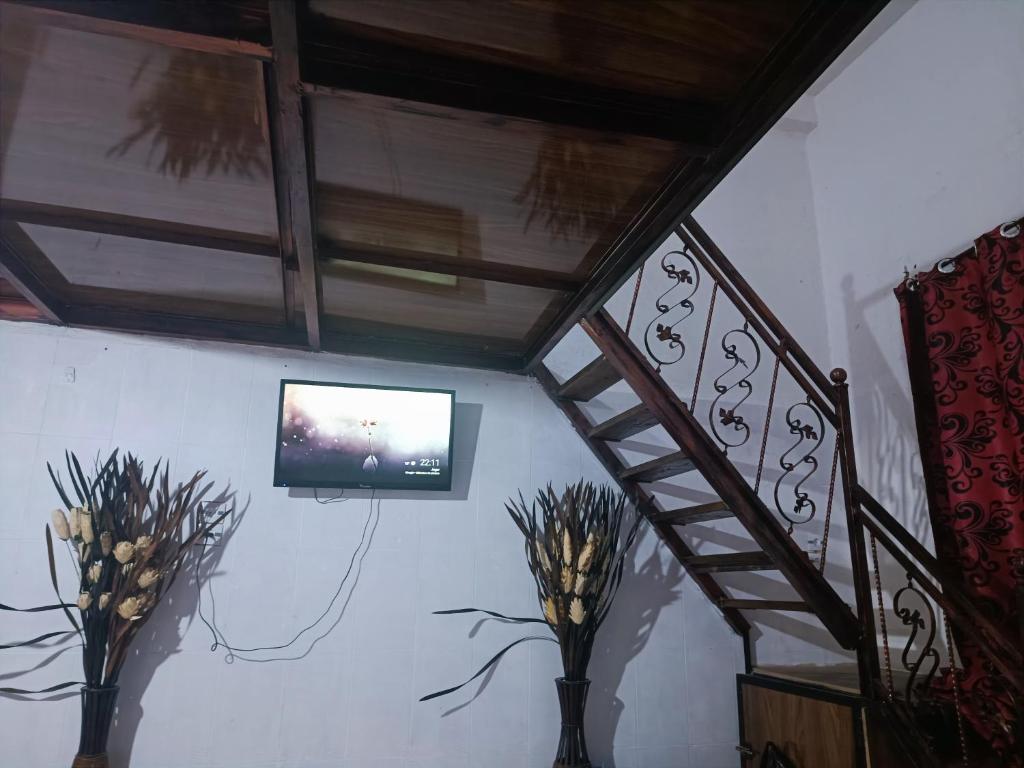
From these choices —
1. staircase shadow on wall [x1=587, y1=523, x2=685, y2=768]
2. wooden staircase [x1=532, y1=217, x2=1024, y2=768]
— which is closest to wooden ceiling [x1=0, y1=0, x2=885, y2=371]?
wooden staircase [x1=532, y1=217, x2=1024, y2=768]

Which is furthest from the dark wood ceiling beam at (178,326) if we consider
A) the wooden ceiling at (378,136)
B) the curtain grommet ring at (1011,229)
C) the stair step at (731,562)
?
the curtain grommet ring at (1011,229)

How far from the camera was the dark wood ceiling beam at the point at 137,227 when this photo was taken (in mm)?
2309

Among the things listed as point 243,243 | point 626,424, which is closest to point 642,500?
point 626,424

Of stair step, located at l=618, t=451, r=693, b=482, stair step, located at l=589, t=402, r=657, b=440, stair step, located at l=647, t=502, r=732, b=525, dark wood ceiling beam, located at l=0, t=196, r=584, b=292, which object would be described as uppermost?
dark wood ceiling beam, located at l=0, t=196, r=584, b=292

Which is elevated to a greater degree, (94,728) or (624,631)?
(624,631)

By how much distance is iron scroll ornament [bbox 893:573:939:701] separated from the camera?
8.05 ft

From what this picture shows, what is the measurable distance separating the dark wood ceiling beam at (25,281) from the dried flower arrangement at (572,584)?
2.21 meters

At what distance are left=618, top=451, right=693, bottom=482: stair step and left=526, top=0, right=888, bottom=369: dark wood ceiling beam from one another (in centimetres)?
78

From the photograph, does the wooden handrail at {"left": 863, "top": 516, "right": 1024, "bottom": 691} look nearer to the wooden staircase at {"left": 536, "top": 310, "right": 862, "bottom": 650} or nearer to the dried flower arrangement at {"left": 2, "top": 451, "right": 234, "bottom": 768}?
the wooden staircase at {"left": 536, "top": 310, "right": 862, "bottom": 650}

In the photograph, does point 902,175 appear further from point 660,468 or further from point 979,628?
point 979,628

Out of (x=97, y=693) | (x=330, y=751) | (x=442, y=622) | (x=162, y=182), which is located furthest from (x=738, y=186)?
(x=97, y=693)

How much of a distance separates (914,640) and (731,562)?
110cm

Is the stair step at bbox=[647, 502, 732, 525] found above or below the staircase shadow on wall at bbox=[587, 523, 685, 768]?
above

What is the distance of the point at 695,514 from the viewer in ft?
9.92
